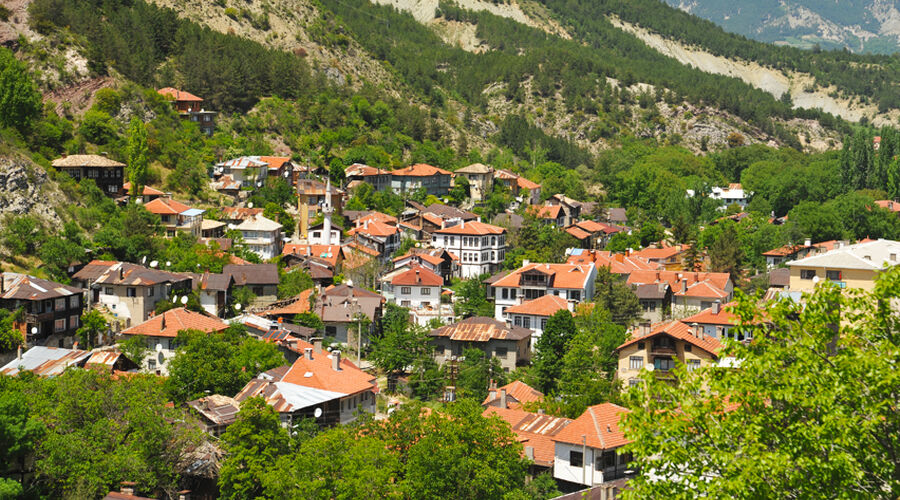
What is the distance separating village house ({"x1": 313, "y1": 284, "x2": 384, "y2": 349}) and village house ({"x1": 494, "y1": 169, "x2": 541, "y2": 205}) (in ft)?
160

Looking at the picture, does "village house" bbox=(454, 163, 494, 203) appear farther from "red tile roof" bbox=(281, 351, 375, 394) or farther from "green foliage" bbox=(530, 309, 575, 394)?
"red tile roof" bbox=(281, 351, 375, 394)

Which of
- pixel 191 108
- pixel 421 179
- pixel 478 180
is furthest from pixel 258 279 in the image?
pixel 478 180

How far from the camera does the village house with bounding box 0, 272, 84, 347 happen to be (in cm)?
5141

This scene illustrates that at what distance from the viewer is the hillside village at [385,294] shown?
723 inches

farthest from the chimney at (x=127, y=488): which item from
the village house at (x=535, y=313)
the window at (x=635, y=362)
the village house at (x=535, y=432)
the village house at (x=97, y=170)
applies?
the village house at (x=97, y=170)

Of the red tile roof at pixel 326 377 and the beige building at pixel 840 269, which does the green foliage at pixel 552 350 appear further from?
the beige building at pixel 840 269

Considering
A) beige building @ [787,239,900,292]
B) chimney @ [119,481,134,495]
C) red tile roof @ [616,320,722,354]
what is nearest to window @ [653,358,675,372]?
red tile roof @ [616,320,722,354]

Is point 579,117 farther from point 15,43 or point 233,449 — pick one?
point 233,449

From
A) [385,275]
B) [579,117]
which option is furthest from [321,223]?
[579,117]

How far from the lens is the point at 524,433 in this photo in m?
43.4

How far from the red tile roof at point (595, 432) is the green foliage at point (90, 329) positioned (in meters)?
27.4

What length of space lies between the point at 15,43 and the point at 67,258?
38.4 metres

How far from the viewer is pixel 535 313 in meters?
64.6

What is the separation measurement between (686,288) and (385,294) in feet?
70.6
